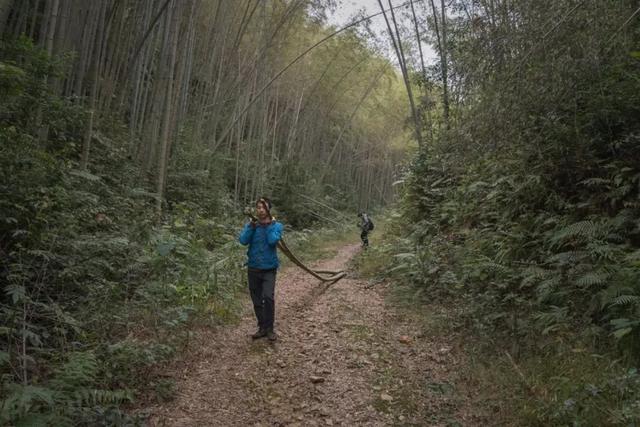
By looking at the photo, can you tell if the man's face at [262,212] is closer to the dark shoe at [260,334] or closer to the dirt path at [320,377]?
the dark shoe at [260,334]

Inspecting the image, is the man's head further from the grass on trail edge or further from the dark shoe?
the grass on trail edge

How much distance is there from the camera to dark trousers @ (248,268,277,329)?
13.1ft

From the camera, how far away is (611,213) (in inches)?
151

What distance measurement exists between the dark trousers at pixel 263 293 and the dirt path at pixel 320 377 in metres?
0.23

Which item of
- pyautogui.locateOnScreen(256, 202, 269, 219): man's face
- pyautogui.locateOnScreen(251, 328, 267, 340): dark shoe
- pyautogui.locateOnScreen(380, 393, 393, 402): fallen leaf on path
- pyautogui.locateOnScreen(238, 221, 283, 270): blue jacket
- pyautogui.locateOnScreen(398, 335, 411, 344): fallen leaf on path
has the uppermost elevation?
pyautogui.locateOnScreen(256, 202, 269, 219): man's face

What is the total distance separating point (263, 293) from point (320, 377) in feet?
3.47

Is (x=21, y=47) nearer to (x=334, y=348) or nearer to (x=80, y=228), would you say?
(x=80, y=228)

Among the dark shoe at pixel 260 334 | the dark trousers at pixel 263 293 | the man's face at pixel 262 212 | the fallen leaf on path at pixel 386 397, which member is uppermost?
the man's face at pixel 262 212

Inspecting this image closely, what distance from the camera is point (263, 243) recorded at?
4043 mm

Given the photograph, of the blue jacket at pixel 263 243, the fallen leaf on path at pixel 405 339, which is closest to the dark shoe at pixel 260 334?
the blue jacket at pixel 263 243

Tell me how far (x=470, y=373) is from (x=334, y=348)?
126 cm

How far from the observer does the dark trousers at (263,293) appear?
3992 mm

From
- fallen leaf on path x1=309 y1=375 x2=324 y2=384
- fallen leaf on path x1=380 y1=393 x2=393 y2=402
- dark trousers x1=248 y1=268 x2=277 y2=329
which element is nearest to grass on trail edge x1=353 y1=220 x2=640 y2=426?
fallen leaf on path x1=380 y1=393 x2=393 y2=402

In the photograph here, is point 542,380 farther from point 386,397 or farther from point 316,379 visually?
point 316,379
